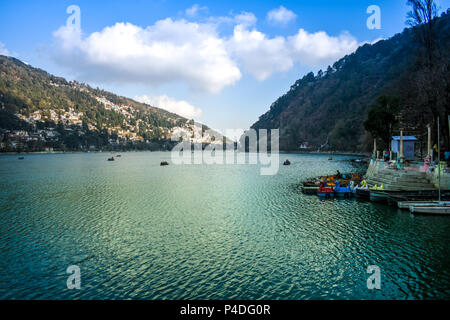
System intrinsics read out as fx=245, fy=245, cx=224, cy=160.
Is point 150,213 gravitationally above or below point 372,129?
below

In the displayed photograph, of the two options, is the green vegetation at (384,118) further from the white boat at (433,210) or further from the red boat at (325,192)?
the white boat at (433,210)

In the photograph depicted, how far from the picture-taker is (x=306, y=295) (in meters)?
10.3

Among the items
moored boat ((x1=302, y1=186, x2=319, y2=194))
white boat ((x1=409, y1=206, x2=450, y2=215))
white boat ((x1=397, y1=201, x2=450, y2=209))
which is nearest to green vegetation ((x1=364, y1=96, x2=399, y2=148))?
moored boat ((x1=302, y1=186, x2=319, y2=194))

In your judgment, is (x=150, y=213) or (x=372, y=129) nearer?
(x=150, y=213)

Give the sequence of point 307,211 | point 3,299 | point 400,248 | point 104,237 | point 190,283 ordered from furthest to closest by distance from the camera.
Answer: point 307,211 < point 104,237 < point 400,248 < point 190,283 < point 3,299

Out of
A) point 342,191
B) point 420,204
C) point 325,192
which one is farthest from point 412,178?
point 325,192

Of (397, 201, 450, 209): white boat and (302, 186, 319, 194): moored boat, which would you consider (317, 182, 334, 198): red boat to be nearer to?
(302, 186, 319, 194): moored boat

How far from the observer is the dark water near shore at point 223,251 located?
429 inches

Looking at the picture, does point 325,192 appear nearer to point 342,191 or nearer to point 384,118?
point 342,191

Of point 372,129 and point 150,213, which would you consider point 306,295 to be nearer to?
point 150,213

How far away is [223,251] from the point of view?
15078 mm

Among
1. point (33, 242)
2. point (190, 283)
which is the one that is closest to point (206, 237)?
point (190, 283)

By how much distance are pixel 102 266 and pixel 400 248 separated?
56.4ft

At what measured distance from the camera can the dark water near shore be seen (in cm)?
1091
